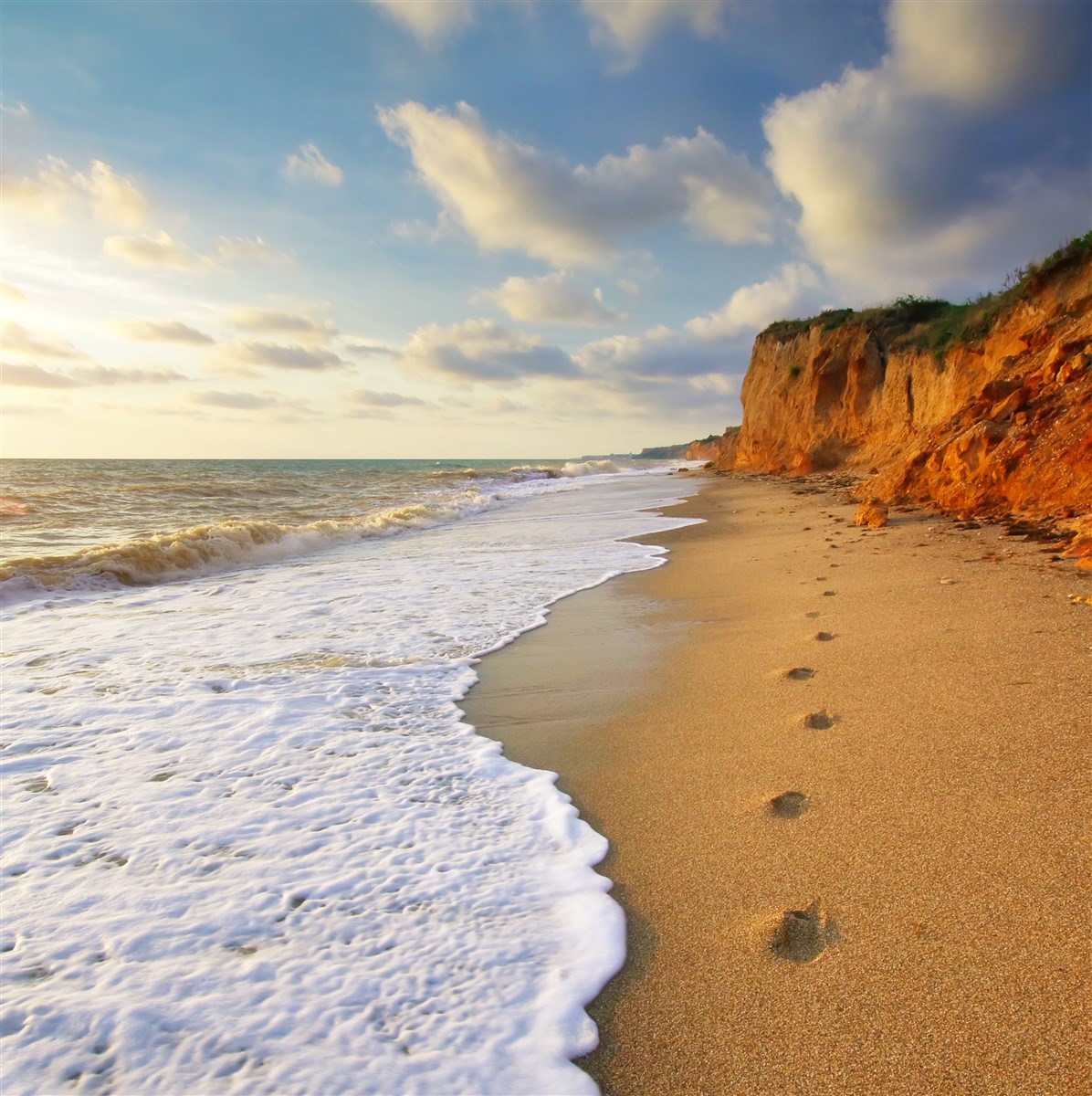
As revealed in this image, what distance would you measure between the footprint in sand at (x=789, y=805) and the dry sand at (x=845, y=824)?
0.03 m

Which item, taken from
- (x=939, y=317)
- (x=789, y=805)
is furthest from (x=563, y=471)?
(x=789, y=805)

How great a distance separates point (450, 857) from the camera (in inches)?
98.3

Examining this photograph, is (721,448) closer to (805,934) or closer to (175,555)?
(175,555)

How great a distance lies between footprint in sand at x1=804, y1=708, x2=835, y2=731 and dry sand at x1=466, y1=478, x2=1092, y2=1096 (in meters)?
0.02

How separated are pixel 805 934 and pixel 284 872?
5.93 ft

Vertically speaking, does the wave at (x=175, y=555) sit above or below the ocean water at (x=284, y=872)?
above

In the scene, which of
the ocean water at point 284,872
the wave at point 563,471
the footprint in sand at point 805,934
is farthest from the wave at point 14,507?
the wave at point 563,471

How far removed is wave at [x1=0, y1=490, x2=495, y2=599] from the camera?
7.89m

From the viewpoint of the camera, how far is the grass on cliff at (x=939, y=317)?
10.6 m

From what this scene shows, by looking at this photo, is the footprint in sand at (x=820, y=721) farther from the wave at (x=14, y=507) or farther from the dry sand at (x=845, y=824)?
the wave at (x=14, y=507)

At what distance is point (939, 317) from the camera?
2069 centimetres

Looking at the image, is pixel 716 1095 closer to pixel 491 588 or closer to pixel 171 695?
pixel 171 695

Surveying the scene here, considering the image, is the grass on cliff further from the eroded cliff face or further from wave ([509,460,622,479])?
wave ([509,460,622,479])

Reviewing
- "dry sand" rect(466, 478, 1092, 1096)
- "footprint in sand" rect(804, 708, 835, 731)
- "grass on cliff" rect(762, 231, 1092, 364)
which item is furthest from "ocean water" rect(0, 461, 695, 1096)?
"grass on cliff" rect(762, 231, 1092, 364)
